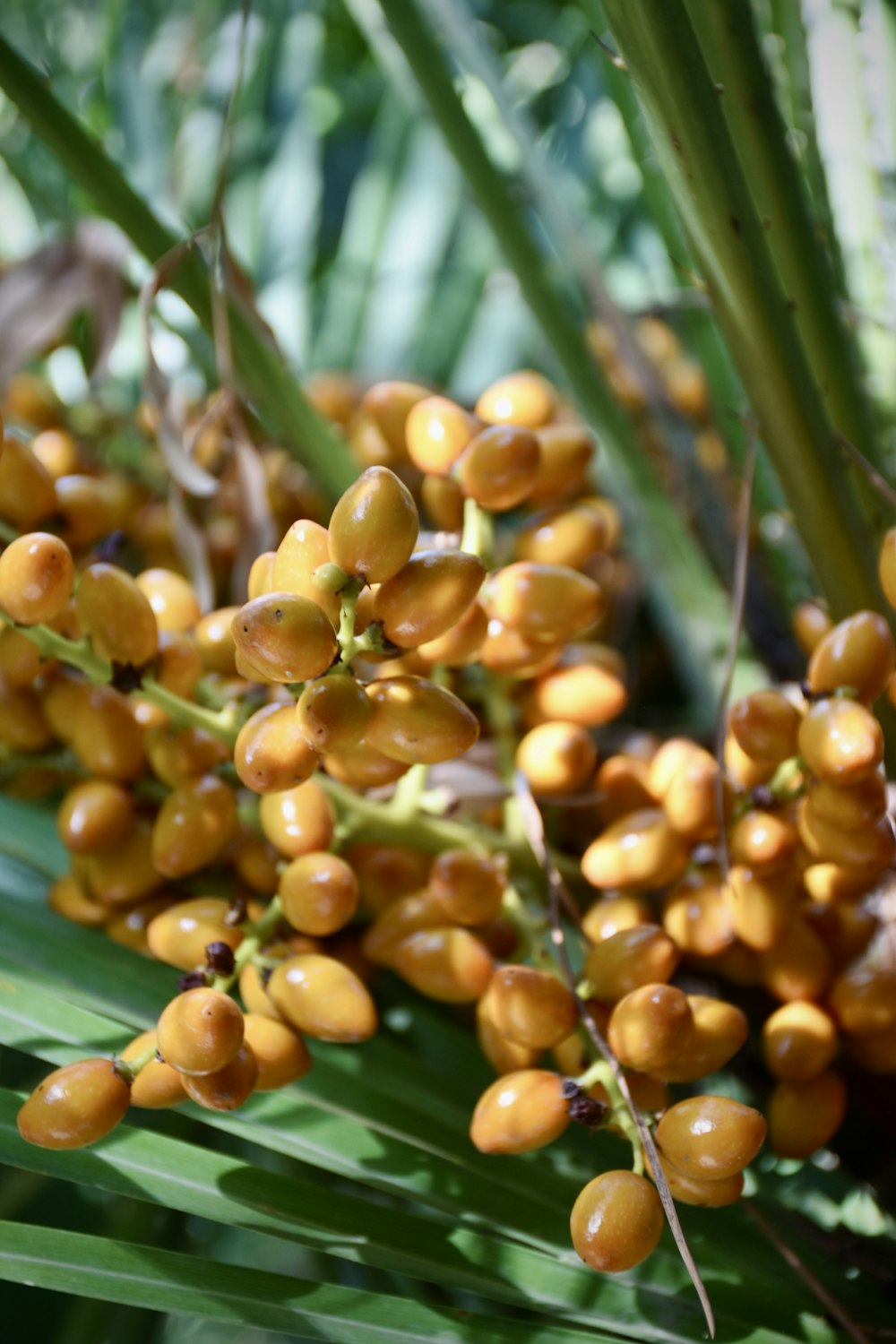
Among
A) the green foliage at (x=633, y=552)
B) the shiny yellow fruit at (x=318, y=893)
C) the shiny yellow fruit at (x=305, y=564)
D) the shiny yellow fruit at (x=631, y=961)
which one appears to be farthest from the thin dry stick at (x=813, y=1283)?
the shiny yellow fruit at (x=305, y=564)

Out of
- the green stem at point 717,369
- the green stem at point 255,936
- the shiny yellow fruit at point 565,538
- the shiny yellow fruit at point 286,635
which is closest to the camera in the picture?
the shiny yellow fruit at point 286,635

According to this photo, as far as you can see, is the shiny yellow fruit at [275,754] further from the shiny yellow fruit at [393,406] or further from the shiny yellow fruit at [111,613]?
the shiny yellow fruit at [393,406]

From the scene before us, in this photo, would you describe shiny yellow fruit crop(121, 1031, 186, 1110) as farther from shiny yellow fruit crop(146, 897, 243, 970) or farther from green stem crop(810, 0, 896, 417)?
green stem crop(810, 0, 896, 417)

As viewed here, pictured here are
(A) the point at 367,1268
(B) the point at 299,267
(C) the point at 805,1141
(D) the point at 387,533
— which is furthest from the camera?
(B) the point at 299,267

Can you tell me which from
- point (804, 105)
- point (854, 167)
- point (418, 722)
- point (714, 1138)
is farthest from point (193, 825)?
point (854, 167)

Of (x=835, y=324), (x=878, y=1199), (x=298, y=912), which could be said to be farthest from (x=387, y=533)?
(x=878, y=1199)

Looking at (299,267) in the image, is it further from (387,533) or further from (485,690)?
(387,533)
